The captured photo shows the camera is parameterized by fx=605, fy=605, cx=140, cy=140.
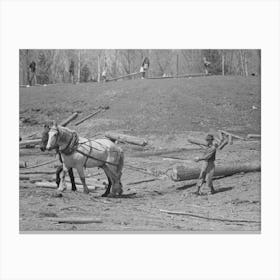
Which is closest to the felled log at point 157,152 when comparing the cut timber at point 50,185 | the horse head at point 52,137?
the cut timber at point 50,185

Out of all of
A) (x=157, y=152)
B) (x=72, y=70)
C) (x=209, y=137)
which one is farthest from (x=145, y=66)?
(x=209, y=137)

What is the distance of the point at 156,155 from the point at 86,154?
0.97 meters

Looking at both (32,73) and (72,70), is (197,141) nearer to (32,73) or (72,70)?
(72,70)

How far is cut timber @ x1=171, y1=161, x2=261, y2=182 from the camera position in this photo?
8211mm

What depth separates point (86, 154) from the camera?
26.6 feet

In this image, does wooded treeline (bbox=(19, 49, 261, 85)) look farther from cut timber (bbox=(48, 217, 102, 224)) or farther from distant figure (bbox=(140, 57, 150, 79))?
cut timber (bbox=(48, 217, 102, 224))

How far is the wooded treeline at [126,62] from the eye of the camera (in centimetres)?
821

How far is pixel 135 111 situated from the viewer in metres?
8.49

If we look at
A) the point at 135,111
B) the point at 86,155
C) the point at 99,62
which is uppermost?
the point at 99,62

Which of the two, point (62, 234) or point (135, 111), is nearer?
point (62, 234)
